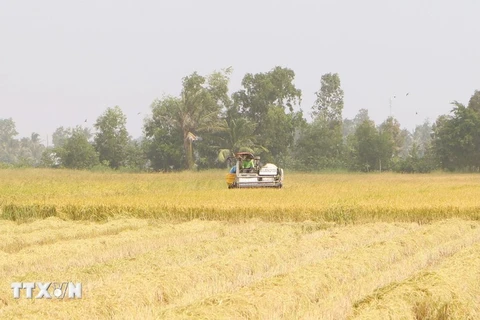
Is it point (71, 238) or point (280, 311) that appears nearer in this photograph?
point (280, 311)

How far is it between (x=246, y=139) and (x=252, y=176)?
29456mm

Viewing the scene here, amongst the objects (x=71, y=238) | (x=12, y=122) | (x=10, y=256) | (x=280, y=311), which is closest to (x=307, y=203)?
(x=71, y=238)

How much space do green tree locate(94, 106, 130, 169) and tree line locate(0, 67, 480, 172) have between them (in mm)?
86

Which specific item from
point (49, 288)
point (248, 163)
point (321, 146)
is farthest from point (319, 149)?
point (49, 288)

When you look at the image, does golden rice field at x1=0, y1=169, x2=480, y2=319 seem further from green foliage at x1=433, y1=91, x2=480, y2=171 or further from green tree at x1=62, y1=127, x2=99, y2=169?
green foliage at x1=433, y1=91, x2=480, y2=171

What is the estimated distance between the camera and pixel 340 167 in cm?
6322

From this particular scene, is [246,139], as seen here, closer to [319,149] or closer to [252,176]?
[319,149]

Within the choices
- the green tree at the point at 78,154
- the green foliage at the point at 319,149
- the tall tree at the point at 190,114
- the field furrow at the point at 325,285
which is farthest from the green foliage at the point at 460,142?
the field furrow at the point at 325,285

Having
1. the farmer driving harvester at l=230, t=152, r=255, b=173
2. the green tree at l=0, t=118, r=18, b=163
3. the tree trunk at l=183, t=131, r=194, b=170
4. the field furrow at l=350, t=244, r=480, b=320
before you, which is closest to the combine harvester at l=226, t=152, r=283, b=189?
the farmer driving harvester at l=230, t=152, r=255, b=173

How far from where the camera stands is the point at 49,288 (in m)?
8.52

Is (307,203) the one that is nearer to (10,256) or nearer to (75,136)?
(10,256)

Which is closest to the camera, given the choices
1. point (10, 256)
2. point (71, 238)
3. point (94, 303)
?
point (94, 303)

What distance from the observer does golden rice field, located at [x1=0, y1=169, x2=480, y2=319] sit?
7.36 metres

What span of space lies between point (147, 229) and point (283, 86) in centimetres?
4974
